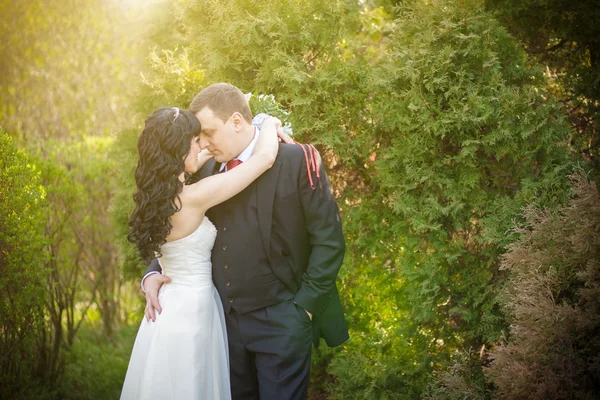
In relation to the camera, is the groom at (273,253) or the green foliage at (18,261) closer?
the groom at (273,253)

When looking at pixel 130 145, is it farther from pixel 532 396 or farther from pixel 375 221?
pixel 532 396

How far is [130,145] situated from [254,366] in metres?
3.55

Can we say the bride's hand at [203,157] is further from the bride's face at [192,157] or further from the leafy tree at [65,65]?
the leafy tree at [65,65]

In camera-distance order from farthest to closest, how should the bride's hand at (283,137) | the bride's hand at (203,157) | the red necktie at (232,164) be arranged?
the bride's hand at (203,157) → the bride's hand at (283,137) → the red necktie at (232,164)

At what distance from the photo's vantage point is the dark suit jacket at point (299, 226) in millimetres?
2938

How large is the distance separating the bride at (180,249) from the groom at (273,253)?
0.10 m

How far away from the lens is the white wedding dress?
2836 millimetres

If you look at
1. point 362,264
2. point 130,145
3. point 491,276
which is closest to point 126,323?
point 130,145

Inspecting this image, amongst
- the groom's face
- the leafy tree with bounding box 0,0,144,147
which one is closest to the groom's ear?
the groom's face

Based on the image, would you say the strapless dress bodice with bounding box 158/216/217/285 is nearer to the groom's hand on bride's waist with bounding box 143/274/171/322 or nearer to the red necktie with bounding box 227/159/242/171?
the groom's hand on bride's waist with bounding box 143/274/171/322

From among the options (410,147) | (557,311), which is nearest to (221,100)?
(410,147)

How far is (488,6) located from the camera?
14.1ft

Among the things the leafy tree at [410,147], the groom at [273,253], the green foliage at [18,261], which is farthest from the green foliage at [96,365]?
the groom at [273,253]

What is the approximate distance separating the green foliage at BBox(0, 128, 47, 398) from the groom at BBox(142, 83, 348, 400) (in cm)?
188
